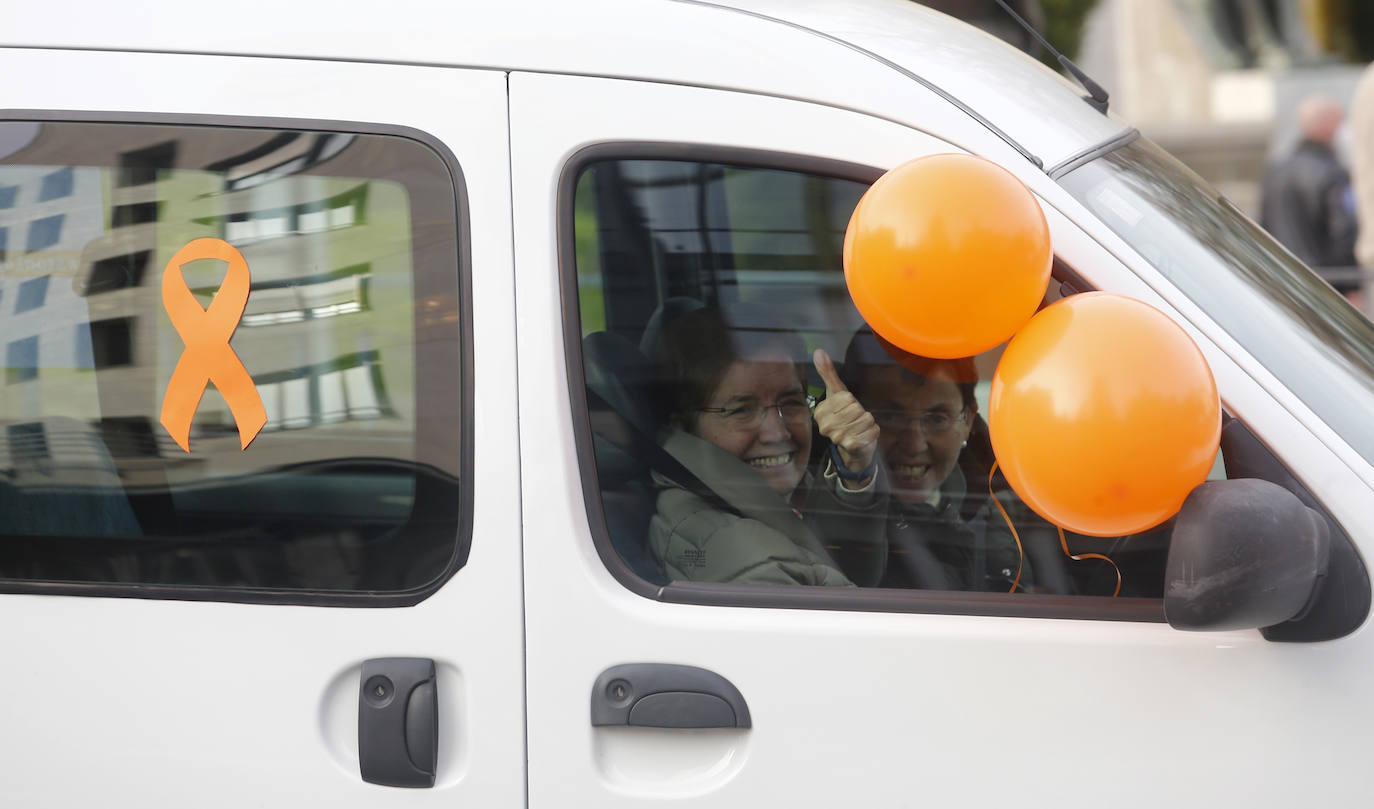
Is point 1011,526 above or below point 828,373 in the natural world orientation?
below

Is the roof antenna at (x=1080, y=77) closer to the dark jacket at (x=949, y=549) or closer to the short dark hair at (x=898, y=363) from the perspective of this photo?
the short dark hair at (x=898, y=363)

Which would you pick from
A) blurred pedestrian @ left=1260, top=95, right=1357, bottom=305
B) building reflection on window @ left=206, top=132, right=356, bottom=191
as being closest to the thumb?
building reflection on window @ left=206, top=132, right=356, bottom=191

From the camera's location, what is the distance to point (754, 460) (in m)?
1.86

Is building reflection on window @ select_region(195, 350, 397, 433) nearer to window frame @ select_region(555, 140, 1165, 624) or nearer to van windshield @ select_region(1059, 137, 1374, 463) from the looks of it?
window frame @ select_region(555, 140, 1165, 624)

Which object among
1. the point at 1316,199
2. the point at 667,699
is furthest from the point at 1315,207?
the point at 667,699

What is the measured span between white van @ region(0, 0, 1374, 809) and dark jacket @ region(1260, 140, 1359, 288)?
6.23 meters

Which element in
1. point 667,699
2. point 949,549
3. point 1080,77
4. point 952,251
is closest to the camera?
point 952,251

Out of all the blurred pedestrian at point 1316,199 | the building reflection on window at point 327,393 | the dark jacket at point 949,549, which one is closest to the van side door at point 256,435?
the building reflection on window at point 327,393

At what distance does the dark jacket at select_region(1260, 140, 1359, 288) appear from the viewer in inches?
291

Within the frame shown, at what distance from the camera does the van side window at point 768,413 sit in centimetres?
177

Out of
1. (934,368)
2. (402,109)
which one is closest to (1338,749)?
(934,368)

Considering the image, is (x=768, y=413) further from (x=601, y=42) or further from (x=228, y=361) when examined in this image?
(x=228, y=361)

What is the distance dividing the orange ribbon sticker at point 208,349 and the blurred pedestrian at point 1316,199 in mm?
7036

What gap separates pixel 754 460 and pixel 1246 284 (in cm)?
77
